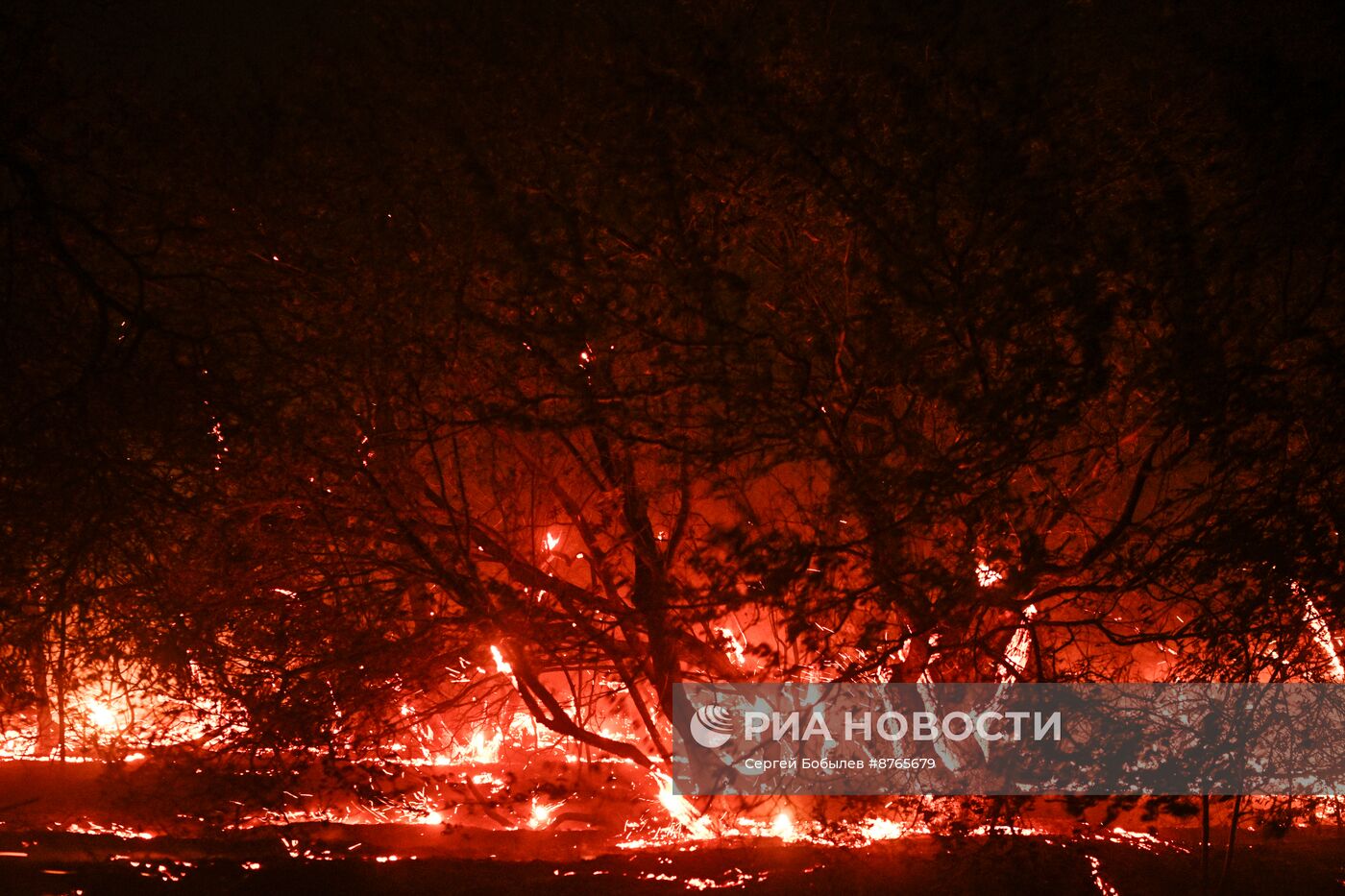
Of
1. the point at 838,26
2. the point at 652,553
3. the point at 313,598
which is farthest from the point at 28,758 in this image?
the point at 838,26

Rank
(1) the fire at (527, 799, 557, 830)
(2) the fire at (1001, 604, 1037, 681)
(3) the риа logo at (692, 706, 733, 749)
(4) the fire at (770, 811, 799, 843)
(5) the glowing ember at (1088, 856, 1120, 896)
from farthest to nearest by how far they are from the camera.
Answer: (1) the fire at (527, 799, 557, 830), (4) the fire at (770, 811, 799, 843), (3) the риа logo at (692, 706, 733, 749), (2) the fire at (1001, 604, 1037, 681), (5) the glowing ember at (1088, 856, 1120, 896)

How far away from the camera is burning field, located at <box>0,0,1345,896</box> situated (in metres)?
5.77

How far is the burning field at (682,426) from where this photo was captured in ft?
18.9

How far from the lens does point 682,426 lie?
6137 mm

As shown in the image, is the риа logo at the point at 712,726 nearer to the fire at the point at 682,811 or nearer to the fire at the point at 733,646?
the fire at the point at 733,646

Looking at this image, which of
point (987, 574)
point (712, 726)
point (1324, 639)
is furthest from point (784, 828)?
point (1324, 639)

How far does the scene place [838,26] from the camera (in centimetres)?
675

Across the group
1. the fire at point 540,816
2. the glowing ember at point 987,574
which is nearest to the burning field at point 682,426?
the glowing ember at point 987,574

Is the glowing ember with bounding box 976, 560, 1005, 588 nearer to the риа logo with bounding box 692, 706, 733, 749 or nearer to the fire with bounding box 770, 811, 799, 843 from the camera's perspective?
the риа logo with bounding box 692, 706, 733, 749

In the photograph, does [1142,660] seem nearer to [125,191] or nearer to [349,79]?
[349,79]

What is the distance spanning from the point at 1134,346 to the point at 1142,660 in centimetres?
186

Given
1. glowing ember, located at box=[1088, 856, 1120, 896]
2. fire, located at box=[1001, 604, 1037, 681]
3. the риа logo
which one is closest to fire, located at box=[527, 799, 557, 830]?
the риа logo

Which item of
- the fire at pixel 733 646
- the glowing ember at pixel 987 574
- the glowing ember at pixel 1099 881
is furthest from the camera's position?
the fire at pixel 733 646

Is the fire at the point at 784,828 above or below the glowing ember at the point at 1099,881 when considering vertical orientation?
above
